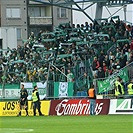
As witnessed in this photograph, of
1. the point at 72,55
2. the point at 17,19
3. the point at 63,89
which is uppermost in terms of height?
the point at 17,19

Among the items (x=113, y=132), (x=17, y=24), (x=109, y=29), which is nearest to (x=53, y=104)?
Answer: (x=109, y=29)

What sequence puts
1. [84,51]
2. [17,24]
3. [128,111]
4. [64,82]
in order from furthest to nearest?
[17,24] < [84,51] < [64,82] < [128,111]

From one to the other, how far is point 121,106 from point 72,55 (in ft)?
34.8

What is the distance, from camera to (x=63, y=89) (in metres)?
38.8

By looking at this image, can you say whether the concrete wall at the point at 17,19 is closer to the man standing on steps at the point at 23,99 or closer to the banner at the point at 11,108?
the banner at the point at 11,108

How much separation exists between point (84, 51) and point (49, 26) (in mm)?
62945

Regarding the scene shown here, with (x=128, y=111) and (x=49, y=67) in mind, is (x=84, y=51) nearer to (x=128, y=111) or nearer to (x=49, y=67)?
(x=49, y=67)

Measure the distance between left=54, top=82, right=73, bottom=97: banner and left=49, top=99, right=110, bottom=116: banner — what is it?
90.9 inches

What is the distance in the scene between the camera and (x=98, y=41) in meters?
44.7

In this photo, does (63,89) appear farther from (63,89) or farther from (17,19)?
(17,19)

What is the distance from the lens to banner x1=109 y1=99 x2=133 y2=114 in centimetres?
3362

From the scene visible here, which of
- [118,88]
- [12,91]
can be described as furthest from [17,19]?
[118,88]

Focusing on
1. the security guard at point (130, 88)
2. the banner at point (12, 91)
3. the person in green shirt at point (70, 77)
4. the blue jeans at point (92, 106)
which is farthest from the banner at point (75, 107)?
the banner at point (12, 91)

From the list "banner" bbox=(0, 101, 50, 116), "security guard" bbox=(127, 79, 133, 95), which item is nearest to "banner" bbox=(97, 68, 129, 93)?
"security guard" bbox=(127, 79, 133, 95)
